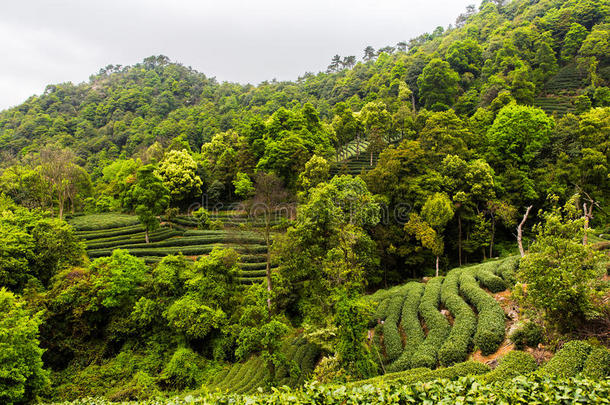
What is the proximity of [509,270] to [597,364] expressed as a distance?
11.3 metres

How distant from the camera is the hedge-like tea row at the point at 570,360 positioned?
8.45 meters

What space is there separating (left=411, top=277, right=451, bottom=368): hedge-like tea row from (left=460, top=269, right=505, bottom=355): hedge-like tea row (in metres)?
1.72

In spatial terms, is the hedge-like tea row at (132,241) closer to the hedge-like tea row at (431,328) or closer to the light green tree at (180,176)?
the light green tree at (180,176)

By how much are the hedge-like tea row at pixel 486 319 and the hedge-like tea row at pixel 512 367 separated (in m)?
3.34

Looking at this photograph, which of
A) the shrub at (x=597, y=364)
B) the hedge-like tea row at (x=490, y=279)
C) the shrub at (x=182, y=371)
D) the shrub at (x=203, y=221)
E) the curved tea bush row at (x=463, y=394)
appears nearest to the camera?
the curved tea bush row at (x=463, y=394)

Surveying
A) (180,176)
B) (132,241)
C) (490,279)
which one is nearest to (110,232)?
(132,241)

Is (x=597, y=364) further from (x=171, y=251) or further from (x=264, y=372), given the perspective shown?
(x=171, y=251)

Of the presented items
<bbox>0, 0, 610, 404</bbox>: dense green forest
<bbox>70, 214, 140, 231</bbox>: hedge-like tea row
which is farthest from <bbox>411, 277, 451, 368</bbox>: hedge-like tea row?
<bbox>70, 214, 140, 231</bbox>: hedge-like tea row

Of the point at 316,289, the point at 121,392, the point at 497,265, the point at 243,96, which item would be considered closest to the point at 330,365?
the point at 316,289

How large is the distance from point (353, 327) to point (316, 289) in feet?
16.7

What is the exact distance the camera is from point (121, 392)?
608 inches

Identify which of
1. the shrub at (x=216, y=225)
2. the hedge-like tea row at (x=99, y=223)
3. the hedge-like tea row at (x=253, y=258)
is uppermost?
the hedge-like tea row at (x=99, y=223)

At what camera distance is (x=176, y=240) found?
1261 inches

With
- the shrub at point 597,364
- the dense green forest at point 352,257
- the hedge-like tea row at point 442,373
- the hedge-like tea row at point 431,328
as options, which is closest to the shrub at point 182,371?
the dense green forest at point 352,257
